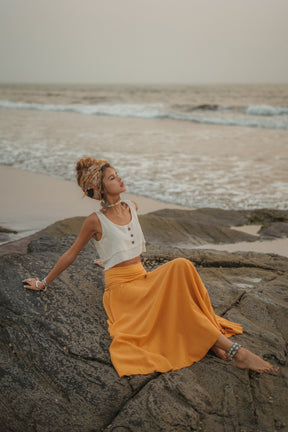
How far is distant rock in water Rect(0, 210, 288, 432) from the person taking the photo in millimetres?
2021

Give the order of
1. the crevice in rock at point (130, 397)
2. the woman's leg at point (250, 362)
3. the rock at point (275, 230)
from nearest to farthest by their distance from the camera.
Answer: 1. the crevice in rock at point (130, 397)
2. the woman's leg at point (250, 362)
3. the rock at point (275, 230)

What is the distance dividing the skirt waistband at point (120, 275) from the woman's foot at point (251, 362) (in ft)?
3.02

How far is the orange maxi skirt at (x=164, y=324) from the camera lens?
234cm

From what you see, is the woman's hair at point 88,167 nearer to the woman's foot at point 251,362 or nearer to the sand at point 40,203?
the woman's foot at point 251,362

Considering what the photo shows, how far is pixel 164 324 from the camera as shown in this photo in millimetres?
2490

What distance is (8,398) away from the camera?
84.6 inches

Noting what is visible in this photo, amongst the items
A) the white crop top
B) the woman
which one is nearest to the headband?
the woman

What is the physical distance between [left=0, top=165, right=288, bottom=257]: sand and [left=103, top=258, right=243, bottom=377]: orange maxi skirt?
239 cm

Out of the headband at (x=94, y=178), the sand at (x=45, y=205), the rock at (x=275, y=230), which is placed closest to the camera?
the headband at (x=94, y=178)

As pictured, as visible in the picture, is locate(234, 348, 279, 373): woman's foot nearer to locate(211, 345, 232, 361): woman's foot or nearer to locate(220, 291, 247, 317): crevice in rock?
locate(211, 345, 232, 361): woman's foot

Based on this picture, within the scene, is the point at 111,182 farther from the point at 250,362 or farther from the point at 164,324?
the point at 250,362

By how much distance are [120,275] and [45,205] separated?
4.51m

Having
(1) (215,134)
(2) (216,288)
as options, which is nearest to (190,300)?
(2) (216,288)

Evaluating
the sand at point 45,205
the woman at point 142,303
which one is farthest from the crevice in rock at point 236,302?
the sand at point 45,205
